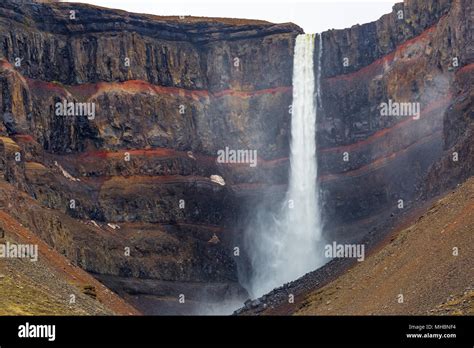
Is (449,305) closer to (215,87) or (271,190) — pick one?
(271,190)

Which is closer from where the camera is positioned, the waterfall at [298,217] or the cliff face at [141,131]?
the cliff face at [141,131]

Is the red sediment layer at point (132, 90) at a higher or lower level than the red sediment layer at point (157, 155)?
higher

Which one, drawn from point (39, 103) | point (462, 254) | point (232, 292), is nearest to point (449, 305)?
point (462, 254)

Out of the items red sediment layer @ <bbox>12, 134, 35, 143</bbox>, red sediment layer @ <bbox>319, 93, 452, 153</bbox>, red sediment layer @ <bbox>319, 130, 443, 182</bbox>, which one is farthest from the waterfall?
red sediment layer @ <bbox>12, 134, 35, 143</bbox>

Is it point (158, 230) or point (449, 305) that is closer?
point (449, 305)

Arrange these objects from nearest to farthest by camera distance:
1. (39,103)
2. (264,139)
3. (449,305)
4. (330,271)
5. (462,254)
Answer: (449,305)
(462,254)
(330,271)
(39,103)
(264,139)

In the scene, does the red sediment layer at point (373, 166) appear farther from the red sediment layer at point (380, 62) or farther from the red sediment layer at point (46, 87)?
the red sediment layer at point (46, 87)

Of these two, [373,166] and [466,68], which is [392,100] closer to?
[373,166]

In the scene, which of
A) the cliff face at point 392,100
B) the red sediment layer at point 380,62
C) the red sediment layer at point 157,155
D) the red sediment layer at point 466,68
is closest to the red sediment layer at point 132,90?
the red sediment layer at point 157,155
